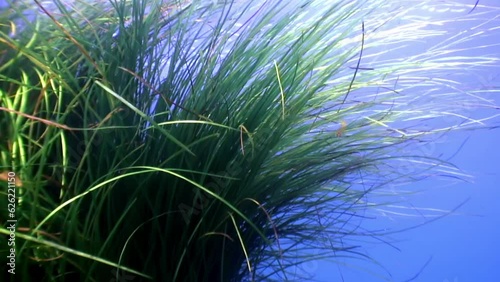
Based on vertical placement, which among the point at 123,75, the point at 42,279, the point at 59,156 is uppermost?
the point at 123,75

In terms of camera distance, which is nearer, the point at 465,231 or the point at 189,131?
the point at 189,131

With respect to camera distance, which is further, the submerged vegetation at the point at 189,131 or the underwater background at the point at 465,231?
the underwater background at the point at 465,231

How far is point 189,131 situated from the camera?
57cm

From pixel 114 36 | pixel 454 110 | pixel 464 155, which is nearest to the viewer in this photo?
pixel 114 36

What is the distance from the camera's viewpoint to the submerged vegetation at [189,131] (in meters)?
0.56

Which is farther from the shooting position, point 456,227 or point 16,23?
point 456,227

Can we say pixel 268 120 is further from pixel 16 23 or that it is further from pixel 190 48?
pixel 16 23

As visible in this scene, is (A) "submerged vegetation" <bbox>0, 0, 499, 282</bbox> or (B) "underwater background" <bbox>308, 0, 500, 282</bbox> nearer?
(A) "submerged vegetation" <bbox>0, 0, 499, 282</bbox>

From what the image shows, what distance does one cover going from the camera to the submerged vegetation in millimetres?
559

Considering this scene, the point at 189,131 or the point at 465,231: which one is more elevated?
the point at 189,131

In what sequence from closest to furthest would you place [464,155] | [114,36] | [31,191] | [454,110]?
1. [31,191]
2. [114,36]
3. [454,110]
4. [464,155]

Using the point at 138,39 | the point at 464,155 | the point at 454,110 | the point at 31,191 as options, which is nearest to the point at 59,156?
the point at 31,191

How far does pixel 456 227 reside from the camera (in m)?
1.38

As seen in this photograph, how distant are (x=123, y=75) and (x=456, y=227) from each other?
105 cm
